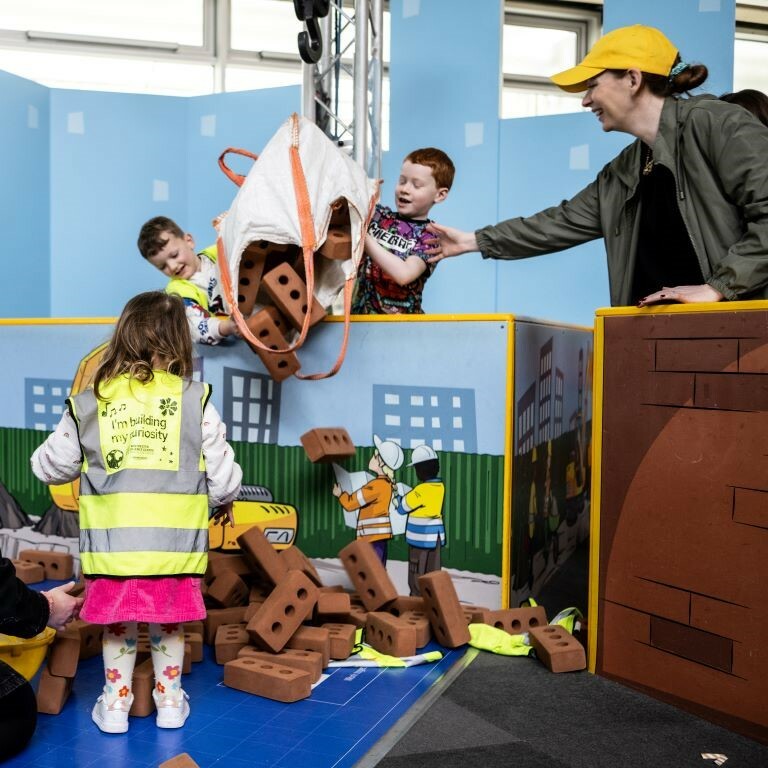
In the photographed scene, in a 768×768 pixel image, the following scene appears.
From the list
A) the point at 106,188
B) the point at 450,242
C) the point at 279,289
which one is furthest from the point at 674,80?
the point at 106,188

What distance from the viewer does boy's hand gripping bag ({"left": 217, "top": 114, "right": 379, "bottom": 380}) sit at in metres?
3.04

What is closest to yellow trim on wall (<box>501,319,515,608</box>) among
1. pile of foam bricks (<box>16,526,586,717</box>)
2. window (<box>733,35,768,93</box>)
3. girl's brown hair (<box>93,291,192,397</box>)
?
pile of foam bricks (<box>16,526,586,717</box>)

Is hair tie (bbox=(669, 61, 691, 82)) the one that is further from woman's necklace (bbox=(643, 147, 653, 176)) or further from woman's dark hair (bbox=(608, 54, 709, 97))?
woman's necklace (bbox=(643, 147, 653, 176))

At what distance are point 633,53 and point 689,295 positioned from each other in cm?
74

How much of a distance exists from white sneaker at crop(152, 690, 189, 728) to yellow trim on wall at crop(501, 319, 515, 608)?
121 centimetres

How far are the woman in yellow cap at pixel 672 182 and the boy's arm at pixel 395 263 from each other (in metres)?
0.70

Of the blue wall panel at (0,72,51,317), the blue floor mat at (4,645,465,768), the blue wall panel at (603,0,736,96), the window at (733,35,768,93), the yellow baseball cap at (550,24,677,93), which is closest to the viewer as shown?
the blue floor mat at (4,645,465,768)

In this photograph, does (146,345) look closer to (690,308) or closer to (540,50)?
(690,308)

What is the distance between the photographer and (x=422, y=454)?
3.18 m

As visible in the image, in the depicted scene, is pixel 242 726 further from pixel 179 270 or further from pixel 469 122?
pixel 469 122

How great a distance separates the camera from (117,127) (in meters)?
7.10

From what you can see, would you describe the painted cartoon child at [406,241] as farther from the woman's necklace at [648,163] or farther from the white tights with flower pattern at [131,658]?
the white tights with flower pattern at [131,658]

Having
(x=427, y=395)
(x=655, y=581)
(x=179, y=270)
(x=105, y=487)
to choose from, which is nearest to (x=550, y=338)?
(x=427, y=395)

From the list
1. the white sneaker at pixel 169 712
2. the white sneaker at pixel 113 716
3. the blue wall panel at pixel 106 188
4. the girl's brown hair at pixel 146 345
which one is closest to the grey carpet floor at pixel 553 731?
the white sneaker at pixel 169 712
